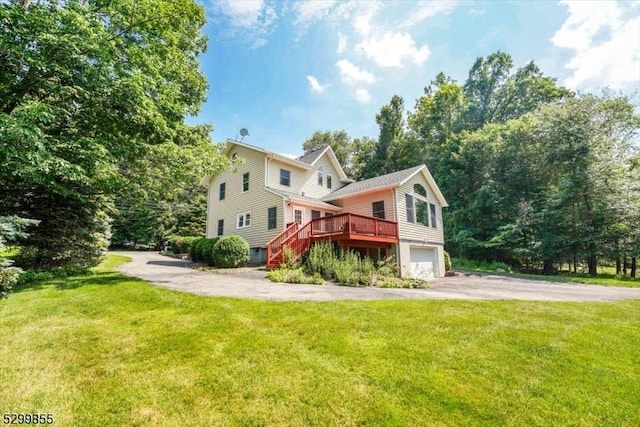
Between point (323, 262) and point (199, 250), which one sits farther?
point (199, 250)

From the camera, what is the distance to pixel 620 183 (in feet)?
61.8

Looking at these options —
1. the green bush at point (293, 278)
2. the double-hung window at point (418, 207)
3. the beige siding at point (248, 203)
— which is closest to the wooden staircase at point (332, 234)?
the beige siding at point (248, 203)

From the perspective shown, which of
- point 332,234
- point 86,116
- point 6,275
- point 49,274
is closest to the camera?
point 6,275

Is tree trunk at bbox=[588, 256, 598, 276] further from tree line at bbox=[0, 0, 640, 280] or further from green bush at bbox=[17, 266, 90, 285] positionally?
green bush at bbox=[17, 266, 90, 285]

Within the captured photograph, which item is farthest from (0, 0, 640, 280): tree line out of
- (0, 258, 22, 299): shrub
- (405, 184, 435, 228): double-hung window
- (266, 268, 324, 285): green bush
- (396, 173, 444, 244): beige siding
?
(405, 184, 435, 228): double-hung window

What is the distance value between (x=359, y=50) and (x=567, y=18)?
9.17 meters

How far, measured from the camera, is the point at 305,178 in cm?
1961

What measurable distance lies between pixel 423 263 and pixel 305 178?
9266 millimetres

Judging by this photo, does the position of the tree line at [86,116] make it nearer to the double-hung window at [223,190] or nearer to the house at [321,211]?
the house at [321,211]

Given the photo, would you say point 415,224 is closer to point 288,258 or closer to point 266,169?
point 288,258

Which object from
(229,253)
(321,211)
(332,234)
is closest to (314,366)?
(332,234)

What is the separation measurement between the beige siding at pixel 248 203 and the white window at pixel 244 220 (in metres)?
0.21

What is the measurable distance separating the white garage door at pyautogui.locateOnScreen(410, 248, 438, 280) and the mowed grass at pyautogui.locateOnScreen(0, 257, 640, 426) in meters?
10.8

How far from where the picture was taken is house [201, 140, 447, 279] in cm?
1405
